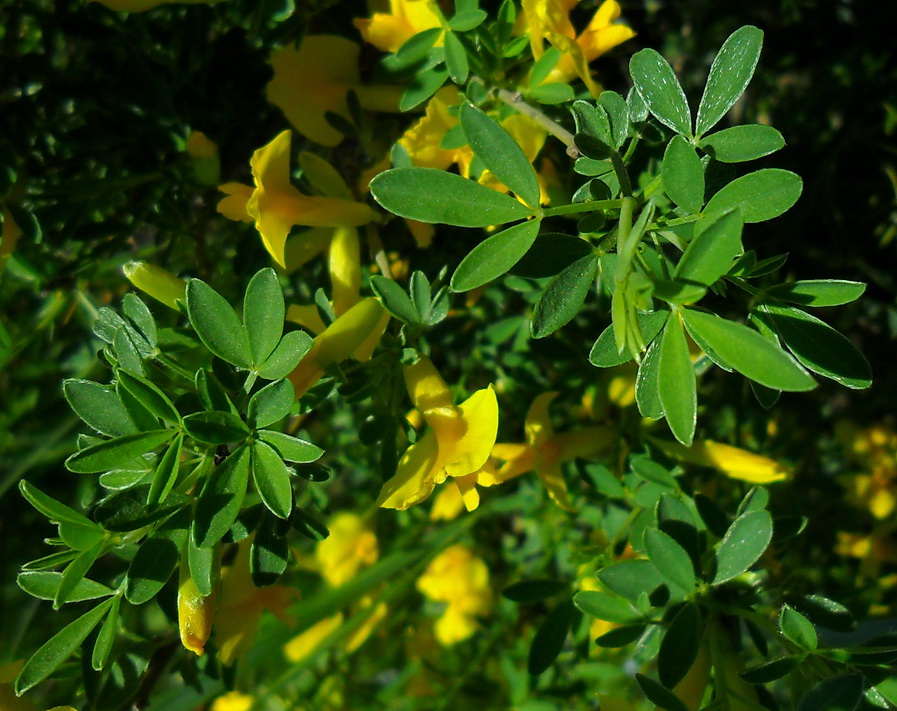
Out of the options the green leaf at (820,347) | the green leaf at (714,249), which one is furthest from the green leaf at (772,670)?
the green leaf at (714,249)

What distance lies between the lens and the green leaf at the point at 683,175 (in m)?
0.56

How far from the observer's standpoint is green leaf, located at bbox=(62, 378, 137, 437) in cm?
64

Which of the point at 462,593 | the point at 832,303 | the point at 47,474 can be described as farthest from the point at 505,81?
the point at 47,474

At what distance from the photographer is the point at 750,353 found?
0.47 meters

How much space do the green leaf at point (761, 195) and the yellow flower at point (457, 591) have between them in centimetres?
103

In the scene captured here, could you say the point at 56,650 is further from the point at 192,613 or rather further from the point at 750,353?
the point at 750,353

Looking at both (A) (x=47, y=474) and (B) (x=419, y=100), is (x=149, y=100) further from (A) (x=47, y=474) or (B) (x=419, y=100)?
(A) (x=47, y=474)

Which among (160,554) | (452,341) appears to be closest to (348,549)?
(452,341)

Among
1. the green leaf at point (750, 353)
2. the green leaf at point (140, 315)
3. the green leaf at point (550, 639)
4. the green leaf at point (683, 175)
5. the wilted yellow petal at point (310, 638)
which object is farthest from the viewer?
the wilted yellow petal at point (310, 638)

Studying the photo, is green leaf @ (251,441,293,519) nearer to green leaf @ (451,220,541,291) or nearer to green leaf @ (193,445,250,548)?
green leaf @ (193,445,250,548)

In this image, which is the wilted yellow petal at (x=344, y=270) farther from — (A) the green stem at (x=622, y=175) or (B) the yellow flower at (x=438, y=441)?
(A) the green stem at (x=622, y=175)

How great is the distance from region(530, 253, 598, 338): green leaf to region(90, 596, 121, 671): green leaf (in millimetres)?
414

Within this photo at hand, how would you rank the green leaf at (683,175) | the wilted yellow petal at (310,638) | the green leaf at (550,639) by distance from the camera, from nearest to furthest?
the green leaf at (683,175)
the green leaf at (550,639)
the wilted yellow petal at (310,638)

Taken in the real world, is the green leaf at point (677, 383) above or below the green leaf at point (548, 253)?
below
